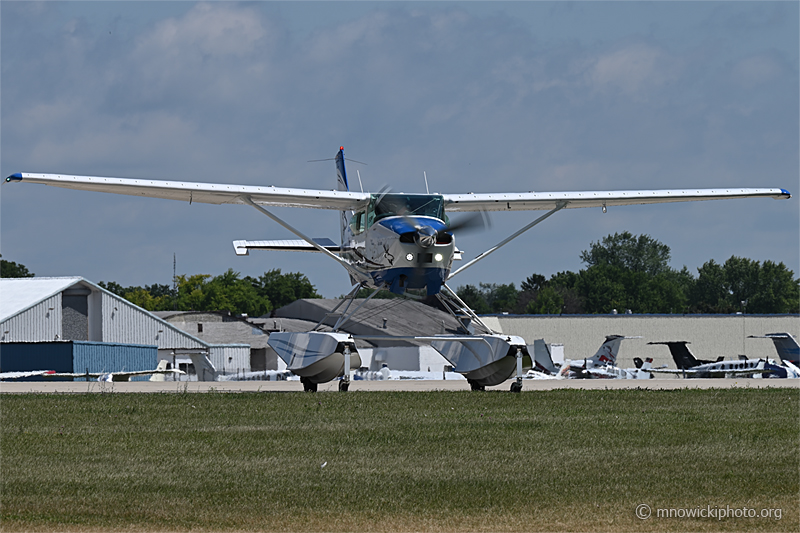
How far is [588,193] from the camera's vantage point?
22.3 metres

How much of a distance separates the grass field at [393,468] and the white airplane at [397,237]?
5.74m

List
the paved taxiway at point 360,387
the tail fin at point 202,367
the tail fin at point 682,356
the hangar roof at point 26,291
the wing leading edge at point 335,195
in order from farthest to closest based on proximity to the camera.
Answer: the tail fin at point 682,356, the tail fin at point 202,367, the hangar roof at point 26,291, the paved taxiway at point 360,387, the wing leading edge at point 335,195

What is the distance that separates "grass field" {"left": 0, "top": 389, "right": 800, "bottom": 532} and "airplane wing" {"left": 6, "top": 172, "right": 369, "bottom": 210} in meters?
6.59

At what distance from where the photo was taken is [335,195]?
67.9 feet

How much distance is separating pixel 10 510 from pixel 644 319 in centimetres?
6845

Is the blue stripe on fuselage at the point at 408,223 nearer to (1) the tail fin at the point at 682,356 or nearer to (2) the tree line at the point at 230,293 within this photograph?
(1) the tail fin at the point at 682,356

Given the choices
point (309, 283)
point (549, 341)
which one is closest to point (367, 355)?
point (549, 341)

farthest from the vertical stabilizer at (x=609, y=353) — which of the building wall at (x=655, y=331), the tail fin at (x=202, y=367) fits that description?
the building wall at (x=655, y=331)

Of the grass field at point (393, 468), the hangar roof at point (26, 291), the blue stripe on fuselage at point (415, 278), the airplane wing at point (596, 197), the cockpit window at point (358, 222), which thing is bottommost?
the grass field at point (393, 468)

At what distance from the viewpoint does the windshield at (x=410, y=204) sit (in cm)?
→ 1956

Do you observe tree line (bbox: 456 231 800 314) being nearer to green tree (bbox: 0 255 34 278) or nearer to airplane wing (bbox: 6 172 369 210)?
green tree (bbox: 0 255 34 278)

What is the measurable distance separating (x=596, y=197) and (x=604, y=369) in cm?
2273

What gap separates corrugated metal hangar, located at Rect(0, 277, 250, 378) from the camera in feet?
138

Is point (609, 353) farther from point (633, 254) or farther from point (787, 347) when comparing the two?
point (633, 254)
